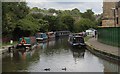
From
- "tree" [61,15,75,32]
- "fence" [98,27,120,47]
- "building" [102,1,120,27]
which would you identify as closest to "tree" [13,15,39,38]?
"building" [102,1,120,27]

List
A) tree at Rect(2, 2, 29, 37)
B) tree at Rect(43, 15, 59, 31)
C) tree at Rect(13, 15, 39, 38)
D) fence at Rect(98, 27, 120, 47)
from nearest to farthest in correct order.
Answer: fence at Rect(98, 27, 120, 47), tree at Rect(2, 2, 29, 37), tree at Rect(13, 15, 39, 38), tree at Rect(43, 15, 59, 31)

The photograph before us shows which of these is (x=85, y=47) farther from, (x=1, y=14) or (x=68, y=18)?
(x=68, y=18)

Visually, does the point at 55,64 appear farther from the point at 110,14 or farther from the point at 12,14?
the point at 110,14

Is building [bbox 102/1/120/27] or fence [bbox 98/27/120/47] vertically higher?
building [bbox 102/1/120/27]

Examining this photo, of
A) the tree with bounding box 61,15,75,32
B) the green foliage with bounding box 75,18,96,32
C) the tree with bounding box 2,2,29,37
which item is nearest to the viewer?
the tree with bounding box 2,2,29,37

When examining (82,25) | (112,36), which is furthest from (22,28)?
(82,25)

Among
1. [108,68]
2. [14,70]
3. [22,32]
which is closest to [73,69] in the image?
[108,68]

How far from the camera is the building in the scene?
59.8m

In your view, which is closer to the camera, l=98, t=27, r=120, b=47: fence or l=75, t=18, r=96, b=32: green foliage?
l=98, t=27, r=120, b=47: fence

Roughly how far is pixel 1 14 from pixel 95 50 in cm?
1390

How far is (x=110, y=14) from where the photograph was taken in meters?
63.4

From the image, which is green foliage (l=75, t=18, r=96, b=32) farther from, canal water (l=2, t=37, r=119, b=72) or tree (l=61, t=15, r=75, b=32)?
canal water (l=2, t=37, r=119, b=72)

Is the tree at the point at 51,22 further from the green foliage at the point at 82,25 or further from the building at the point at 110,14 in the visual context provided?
the building at the point at 110,14

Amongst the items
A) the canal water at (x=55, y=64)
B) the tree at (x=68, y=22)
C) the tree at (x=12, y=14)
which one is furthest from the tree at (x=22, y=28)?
the tree at (x=68, y=22)
